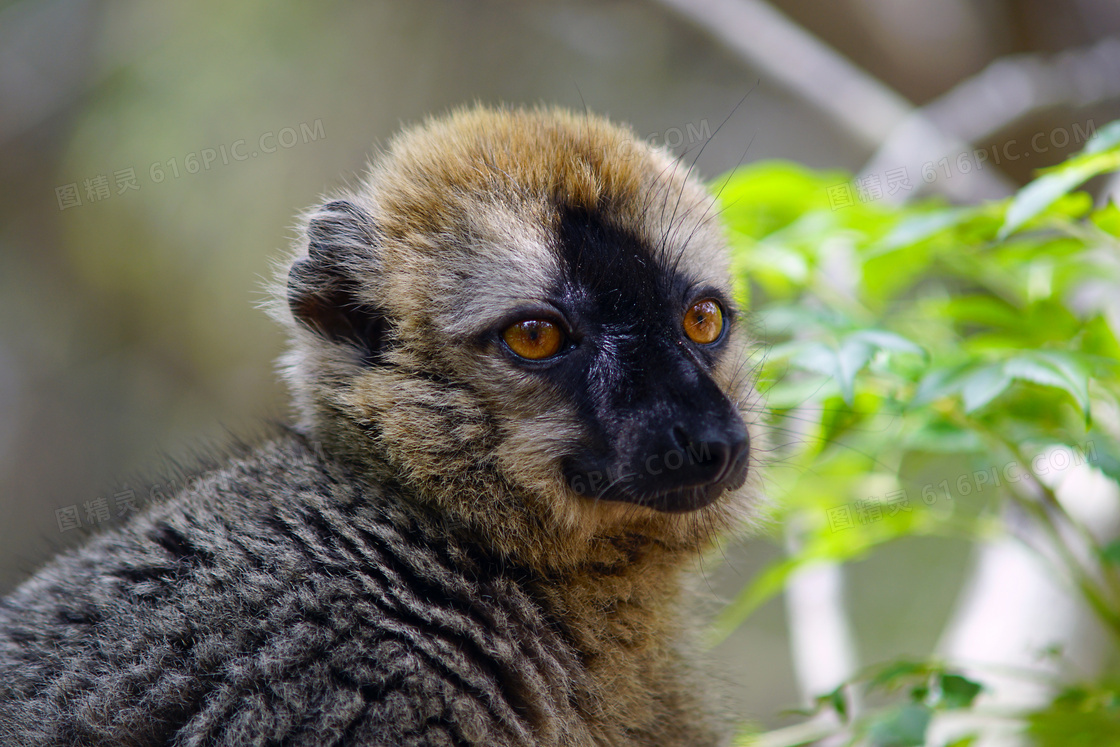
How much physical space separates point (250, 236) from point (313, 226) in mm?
6053

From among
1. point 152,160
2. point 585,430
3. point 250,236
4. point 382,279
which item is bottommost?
point 585,430

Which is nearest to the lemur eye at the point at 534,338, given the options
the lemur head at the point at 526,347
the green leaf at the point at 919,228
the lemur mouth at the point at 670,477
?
the lemur head at the point at 526,347

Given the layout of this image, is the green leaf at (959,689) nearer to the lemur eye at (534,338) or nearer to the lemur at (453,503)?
the lemur at (453,503)

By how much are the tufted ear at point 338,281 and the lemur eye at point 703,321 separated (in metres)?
0.99

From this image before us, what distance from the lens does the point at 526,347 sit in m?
2.61

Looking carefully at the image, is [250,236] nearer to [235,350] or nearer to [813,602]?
[235,350]

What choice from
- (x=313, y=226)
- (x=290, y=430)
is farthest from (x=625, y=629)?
(x=313, y=226)

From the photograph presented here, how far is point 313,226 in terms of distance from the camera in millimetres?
2922

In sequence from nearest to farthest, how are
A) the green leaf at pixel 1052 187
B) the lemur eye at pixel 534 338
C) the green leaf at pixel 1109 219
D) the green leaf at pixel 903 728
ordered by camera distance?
the green leaf at pixel 903 728 < the green leaf at pixel 1052 187 < the green leaf at pixel 1109 219 < the lemur eye at pixel 534 338

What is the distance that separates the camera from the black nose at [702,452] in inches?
92.1

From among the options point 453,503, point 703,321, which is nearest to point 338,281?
point 453,503

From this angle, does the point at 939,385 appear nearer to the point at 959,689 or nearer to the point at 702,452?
the point at 702,452

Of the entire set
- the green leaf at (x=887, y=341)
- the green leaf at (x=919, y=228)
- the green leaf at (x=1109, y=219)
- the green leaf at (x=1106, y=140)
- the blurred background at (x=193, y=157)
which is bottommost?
the green leaf at (x=887, y=341)

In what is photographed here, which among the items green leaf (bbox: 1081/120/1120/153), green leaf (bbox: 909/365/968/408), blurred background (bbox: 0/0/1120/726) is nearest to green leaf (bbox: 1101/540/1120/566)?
green leaf (bbox: 909/365/968/408)
